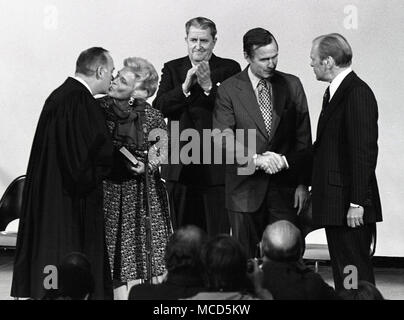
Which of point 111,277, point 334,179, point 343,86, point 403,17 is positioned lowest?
point 111,277

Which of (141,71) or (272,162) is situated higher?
(141,71)

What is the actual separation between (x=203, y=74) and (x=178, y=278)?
88.2 inches

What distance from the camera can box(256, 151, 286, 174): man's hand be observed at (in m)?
5.80

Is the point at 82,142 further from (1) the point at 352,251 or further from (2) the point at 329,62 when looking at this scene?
(1) the point at 352,251

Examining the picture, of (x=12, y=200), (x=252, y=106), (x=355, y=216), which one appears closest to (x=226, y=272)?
(x=355, y=216)

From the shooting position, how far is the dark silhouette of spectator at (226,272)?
397 cm

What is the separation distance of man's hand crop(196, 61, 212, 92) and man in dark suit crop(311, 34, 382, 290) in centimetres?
80

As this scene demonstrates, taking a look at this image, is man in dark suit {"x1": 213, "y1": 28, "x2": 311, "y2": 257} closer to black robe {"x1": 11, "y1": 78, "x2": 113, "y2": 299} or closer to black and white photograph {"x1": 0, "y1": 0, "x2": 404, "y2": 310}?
black and white photograph {"x1": 0, "y1": 0, "x2": 404, "y2": 310}

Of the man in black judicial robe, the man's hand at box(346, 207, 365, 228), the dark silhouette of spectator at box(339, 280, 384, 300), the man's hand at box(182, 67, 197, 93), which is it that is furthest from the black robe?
the dark silhouette of spectator at box(339, 280, 384, 300)

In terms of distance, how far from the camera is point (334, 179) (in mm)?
5535

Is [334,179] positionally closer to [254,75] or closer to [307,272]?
[254,75]

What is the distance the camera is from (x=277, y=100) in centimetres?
597

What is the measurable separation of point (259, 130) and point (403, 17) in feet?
6.86

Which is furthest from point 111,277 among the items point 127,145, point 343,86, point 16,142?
point 16,142
